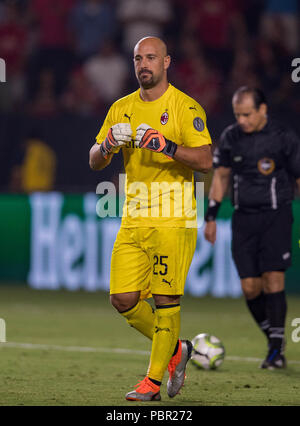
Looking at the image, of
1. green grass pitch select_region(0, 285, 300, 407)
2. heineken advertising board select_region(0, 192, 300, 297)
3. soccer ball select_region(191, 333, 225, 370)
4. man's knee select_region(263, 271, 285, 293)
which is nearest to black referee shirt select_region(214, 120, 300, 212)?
man's knee select_region(263, 271, 285, 293)

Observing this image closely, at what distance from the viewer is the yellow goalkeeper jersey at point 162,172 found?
630 centimetres

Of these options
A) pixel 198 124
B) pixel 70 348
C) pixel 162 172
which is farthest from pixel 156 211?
pixel 70 348

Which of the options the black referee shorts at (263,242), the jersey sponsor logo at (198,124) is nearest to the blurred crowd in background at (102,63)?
the black referee shorts at (263,242)

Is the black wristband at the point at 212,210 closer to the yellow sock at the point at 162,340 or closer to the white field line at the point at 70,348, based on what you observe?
the white field line at the point at 70,348

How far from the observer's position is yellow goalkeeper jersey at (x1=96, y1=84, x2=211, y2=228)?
6305 millimetres

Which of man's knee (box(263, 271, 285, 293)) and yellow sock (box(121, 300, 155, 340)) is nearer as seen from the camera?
yellow sock (box(121, 300, 155, 340))

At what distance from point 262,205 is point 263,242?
30cm

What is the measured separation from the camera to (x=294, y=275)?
1262 cm

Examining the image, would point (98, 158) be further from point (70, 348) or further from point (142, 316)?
point (70, 348)

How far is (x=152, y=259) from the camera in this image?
249 inches

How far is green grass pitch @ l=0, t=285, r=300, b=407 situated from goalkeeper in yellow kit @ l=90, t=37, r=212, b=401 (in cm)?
37

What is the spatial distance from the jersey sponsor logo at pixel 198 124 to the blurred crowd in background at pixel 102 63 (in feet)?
24.7

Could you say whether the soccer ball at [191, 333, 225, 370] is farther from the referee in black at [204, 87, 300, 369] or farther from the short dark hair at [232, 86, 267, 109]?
the short dark hair at [232, 86, 267, 109]
